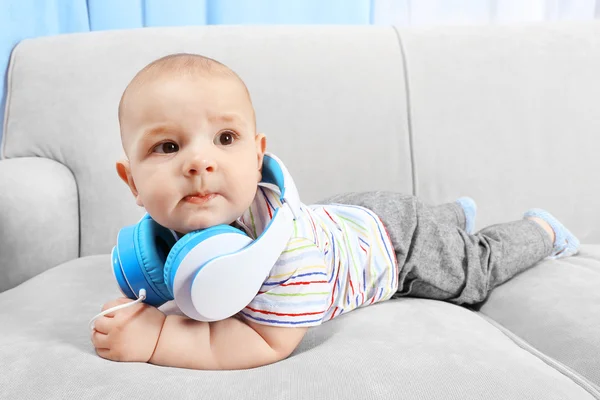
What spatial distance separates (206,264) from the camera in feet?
2.22

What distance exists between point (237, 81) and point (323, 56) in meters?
0.77

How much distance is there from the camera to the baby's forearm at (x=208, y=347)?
752mm

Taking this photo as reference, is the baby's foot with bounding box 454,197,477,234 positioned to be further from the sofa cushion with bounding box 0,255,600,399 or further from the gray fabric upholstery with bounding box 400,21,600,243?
the sofa cushion with bounding box 0,255,600,399

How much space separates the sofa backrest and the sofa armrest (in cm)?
15

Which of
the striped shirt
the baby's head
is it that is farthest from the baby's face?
the striped shirt

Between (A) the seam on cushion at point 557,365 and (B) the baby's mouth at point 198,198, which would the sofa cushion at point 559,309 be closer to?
(A) the seam on cushion at point 557,365

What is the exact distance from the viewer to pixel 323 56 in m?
1.55

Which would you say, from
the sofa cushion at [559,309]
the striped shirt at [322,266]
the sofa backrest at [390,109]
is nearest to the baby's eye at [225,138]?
the striped shirt at [322,266]

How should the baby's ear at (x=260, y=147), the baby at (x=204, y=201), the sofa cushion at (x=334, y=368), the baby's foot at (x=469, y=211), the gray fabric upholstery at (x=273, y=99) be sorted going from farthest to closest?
the gray fabric upholstery at (x=273, y=99) → the baby's foot at (x=469, y=211) → the baby's ear at (x=260, y=147) → the baby at (x=204, y=201) → the sofa cushion at (x=334, y=368)

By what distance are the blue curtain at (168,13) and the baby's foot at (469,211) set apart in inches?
35.3

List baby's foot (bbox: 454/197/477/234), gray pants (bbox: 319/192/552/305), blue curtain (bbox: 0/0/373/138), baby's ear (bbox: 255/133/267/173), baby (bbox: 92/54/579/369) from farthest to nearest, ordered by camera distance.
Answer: blue curtain (bbox: 0/0/373/138) → baby's foot (bbox: 454/197/477/234) → gray pants (bbox: 319/192/552/305) → baby's ear (bbox: 255/133/267/173) → baby (bbox: 92/54/579/369)

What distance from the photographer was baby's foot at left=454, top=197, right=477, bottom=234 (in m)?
1.36

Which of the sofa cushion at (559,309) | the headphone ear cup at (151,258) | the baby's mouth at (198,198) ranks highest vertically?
the baby's mouth at (198,198)

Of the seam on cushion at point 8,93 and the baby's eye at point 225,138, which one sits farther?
the seam on cushion at point 8,93
